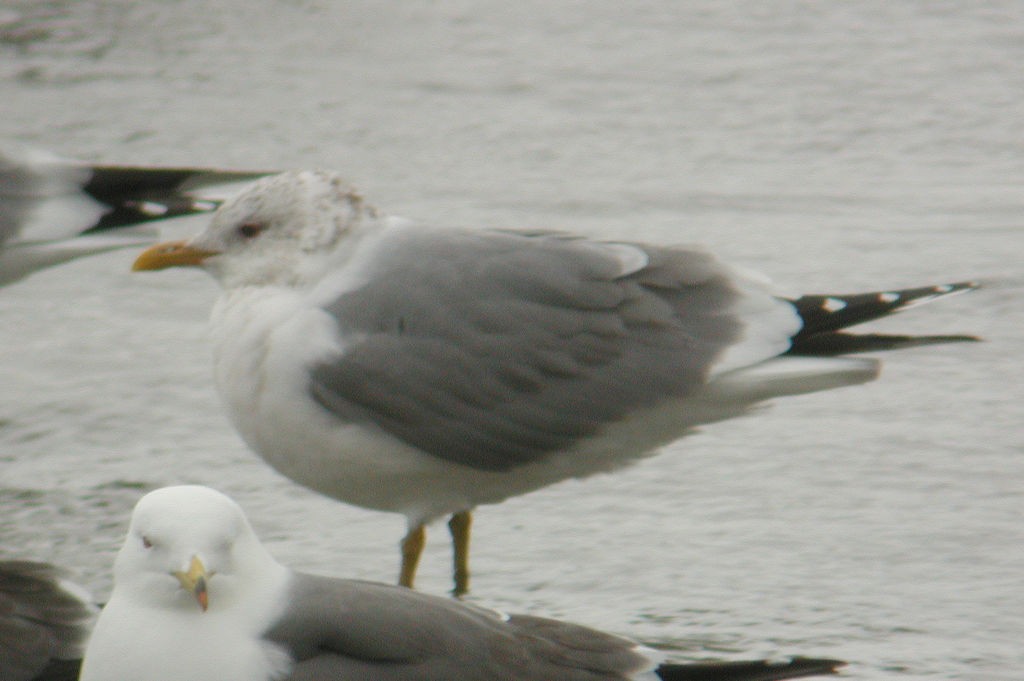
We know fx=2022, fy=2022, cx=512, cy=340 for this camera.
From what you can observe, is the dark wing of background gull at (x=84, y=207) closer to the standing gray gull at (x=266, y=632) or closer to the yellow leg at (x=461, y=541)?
the yellow leg at (x=461, y=541)

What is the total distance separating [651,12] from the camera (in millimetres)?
9047

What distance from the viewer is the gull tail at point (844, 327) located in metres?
4.26

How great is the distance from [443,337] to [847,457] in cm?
126

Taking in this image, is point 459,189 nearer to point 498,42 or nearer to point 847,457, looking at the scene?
point 498,42

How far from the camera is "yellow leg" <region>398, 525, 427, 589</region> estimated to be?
4195 millimetres

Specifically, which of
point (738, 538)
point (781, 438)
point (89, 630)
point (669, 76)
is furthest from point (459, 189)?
point (89, 630)

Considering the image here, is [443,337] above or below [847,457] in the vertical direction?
above

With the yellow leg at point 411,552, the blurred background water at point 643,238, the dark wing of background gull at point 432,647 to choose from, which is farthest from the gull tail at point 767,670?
the yellow leg at point 411,552

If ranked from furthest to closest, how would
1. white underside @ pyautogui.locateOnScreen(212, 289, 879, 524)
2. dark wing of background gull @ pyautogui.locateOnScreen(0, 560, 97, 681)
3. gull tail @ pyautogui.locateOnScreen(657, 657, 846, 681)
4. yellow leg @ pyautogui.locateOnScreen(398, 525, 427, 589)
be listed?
yellow leg @ pyautogui.locateOnScreen(398, 525, 427, 589)
white underside @ pyautogui.locateOnScreen(212, 289, 879, 524)
dark wing of background gull @ pyautogui.locateOnScreen(0, 560, 97, 681)
gull tail @ pyautogui.locateOnScreen(657, 657, 846, 681)

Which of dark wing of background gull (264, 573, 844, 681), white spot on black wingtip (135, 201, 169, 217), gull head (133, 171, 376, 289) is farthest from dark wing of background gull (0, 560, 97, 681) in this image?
white spot on black wingtip (135, 201, 169, 217)

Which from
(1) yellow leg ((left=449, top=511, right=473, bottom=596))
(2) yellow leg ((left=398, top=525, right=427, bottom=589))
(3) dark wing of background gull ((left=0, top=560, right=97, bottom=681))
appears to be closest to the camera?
(3) dark wing of background gull ((left=0, top=560, right=97, bottom=681))

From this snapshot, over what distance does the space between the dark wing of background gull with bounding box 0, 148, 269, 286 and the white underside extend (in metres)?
1.14

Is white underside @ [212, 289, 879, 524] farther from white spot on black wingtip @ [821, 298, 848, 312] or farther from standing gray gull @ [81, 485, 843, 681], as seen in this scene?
standing gray gull @ [81, 485, 843, 681]

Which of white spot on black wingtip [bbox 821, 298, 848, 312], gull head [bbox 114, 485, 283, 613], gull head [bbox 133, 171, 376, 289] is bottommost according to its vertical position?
gull head [bbox 114, 485, 283, 613]
